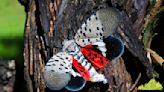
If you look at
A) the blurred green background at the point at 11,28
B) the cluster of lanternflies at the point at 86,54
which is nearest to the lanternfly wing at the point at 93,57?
the cluster of lanternflies at the point at 86,54

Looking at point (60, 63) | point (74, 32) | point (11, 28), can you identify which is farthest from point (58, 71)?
point (11, 28)

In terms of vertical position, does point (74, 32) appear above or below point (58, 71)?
above

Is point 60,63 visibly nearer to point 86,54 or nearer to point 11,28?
point 86,54

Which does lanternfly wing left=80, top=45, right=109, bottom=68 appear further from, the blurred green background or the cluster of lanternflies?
the blurred green background

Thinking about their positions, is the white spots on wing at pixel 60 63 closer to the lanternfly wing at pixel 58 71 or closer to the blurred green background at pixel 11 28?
the lanternfly wing at pixel 58 71

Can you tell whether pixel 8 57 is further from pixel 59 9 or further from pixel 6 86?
pixel 59 9

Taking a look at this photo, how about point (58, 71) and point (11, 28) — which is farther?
point (11, 28)
